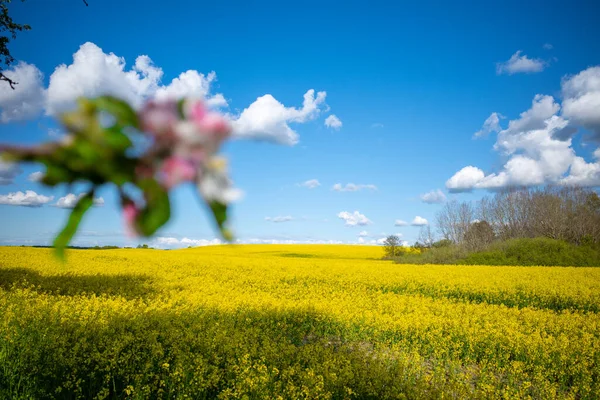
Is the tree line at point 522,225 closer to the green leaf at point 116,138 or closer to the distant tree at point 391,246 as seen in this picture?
the distant tree at point 391,246

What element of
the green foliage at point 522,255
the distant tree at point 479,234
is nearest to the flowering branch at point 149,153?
the green foliage at point 522,255

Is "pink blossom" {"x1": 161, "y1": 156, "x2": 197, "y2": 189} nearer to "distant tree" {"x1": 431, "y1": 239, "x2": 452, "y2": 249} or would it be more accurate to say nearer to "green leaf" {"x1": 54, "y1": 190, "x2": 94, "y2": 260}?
"green leaf" {"x1": 54, "y1": 190, "x2": 94, "y2": 260}

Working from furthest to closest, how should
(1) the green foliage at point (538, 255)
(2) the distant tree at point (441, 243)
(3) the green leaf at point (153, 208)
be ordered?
(2) the distant tree at point (441, 243) → (1) the green foliage at point (538, 255) → (3) the green leaf at point (153, 208)

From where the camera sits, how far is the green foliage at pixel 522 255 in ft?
116

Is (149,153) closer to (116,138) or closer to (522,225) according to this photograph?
(116,138)

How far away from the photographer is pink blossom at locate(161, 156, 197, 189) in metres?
0.56

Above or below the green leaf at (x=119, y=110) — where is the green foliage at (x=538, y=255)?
below

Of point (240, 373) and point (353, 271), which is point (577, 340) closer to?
point (240, 373)

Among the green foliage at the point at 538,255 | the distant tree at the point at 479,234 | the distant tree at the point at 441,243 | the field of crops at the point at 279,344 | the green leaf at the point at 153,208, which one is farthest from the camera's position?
the distant tree at the point at 479,234

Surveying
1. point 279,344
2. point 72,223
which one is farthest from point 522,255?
point 72,223

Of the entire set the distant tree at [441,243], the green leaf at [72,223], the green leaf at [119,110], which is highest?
the green leaf at [119,110]

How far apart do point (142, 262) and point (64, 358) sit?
60.1 feet

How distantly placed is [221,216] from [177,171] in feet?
0.30

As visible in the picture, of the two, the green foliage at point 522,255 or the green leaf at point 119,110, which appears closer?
the green leaf at point 119,110
